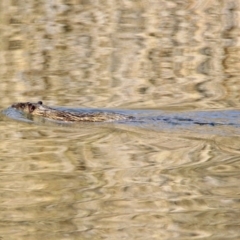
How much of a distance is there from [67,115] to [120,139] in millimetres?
943

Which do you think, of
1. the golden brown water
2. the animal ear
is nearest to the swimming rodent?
the animal ear

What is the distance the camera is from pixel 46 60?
12.7 meters

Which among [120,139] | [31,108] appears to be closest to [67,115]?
[31,108]

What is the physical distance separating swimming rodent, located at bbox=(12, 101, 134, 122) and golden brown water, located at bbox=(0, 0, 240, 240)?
0.13 meters

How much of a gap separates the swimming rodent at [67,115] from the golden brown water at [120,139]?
132 millimetres

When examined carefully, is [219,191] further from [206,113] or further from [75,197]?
[206,113]

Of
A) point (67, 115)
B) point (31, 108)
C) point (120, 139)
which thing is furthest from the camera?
point (31, 108)

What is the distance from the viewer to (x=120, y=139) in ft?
27.2

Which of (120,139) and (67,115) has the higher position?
(67,115)

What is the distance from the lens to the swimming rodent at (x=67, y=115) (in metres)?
8.98

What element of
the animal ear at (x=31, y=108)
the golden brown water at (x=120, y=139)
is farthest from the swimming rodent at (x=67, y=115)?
the golden brown water at (x=120, y=139)

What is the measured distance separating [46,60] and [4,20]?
156 inches

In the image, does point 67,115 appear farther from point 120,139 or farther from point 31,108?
point 120,139

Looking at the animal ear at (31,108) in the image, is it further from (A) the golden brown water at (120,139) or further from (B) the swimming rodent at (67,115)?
(A) the golden brown water at (120,139)
